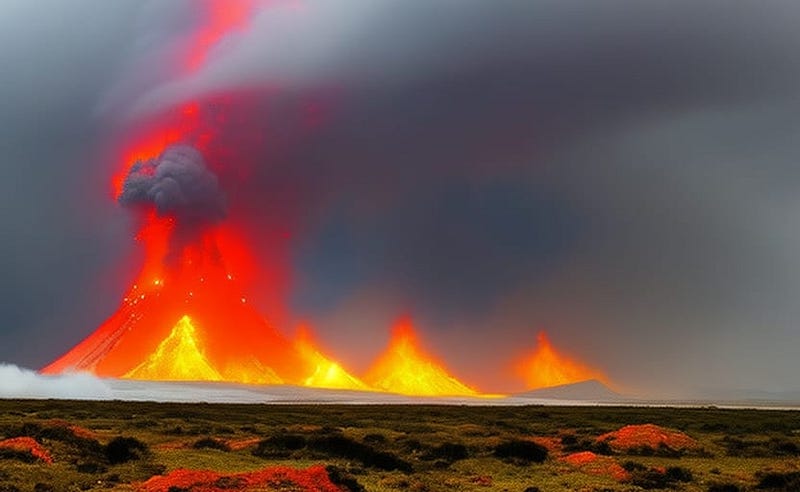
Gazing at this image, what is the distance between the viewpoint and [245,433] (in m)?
89.4

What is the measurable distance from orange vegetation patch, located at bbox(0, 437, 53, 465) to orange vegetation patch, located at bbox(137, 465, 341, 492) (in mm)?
13487

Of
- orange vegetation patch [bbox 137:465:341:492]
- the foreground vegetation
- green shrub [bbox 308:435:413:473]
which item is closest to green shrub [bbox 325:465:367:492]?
the foreground vegetation

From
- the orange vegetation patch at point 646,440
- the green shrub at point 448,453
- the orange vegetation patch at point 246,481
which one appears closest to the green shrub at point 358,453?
the green shrub at point 448,453

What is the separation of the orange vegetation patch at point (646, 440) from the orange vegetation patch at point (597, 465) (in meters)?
10.9

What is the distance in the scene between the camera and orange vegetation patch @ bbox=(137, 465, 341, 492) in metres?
43.4

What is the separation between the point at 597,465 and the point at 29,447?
4443 cm

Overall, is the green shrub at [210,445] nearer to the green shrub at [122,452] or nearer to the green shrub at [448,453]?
the green shrub at [122,452]

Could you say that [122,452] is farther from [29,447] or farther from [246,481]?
[246,481]

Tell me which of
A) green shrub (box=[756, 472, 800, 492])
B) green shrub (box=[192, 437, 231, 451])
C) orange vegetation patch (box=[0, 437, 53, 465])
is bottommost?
green shrub (box=[756, 472, 800, 492])

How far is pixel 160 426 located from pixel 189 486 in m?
55.4

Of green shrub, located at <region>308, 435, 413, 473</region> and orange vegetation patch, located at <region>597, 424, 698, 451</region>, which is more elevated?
orange vegetation patch, located at <region>597, 424, 698, 451</region>

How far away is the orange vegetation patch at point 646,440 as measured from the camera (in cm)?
7494

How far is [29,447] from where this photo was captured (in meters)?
54.8

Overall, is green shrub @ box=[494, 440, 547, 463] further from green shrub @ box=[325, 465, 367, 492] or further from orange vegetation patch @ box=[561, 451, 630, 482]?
green shrub @ box=[325, 465, 367, 492]
